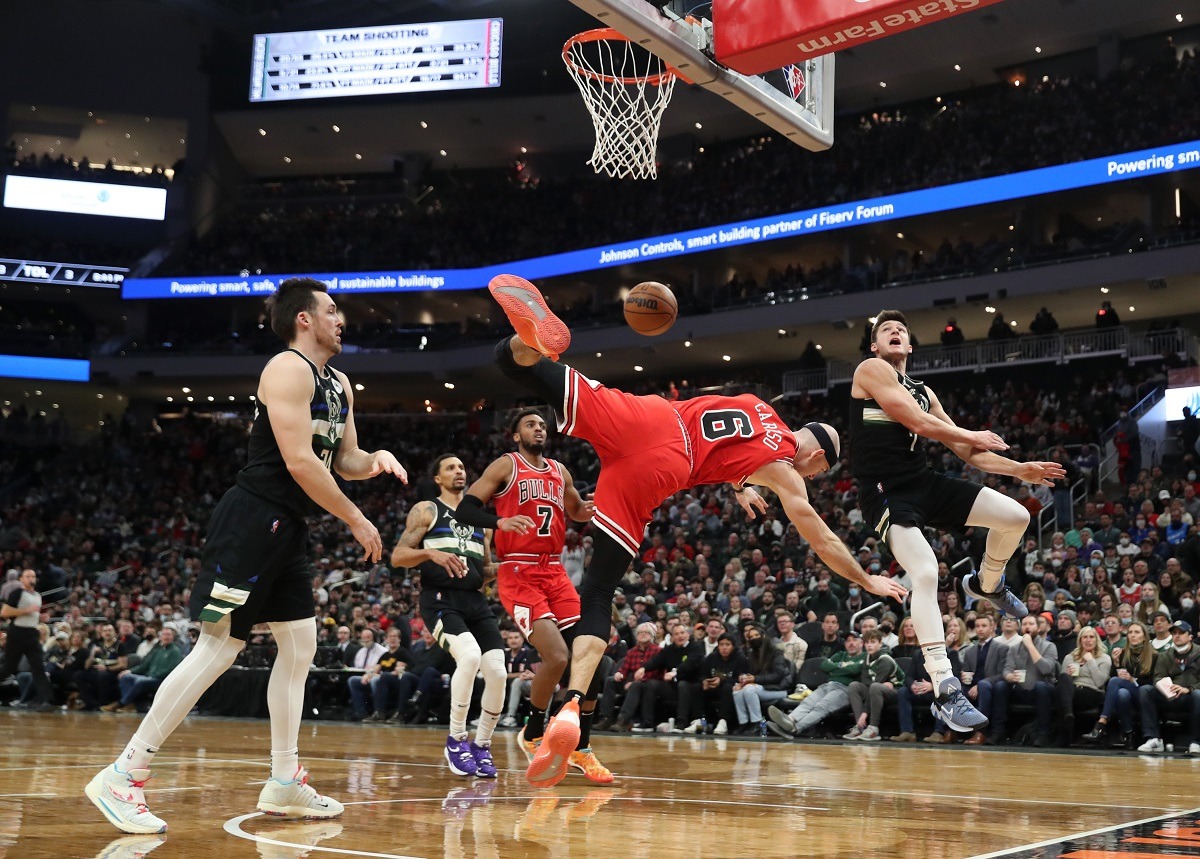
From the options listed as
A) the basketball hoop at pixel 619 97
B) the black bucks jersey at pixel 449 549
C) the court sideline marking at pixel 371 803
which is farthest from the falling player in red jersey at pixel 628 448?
the basketball hoop at pixel 619 97

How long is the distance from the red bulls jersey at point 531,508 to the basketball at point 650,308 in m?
1.59

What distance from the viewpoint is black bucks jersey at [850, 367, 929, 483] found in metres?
7.06

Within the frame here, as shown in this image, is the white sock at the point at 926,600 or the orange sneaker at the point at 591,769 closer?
the white sock at the point at 926,600

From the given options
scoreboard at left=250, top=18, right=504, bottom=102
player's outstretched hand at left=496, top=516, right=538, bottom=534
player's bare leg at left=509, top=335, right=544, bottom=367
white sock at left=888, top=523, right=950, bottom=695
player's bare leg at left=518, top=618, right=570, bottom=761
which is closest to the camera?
player's bare leg at left=509, top=335, right=544, bottom=367

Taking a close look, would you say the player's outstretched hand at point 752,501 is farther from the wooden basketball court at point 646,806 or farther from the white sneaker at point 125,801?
the white sneaker at point 125,801

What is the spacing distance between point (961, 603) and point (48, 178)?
3596 centimetres

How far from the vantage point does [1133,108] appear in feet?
93.1

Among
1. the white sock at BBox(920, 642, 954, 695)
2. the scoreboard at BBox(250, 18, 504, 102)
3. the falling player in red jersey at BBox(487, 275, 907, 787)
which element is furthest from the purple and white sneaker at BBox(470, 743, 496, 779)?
the scoreboard at BBox(250, 18, 504, 102)

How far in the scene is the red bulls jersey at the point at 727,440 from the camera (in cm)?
681

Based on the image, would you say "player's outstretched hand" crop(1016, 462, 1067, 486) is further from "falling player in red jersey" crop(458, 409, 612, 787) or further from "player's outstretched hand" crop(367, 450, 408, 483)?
"player's outstretched hand" crop(367, 450, 408, 483)

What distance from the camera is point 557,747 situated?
5.70 meters

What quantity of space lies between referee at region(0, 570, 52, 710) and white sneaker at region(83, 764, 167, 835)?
39.2 feet

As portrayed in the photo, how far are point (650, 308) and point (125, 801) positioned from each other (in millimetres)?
3976

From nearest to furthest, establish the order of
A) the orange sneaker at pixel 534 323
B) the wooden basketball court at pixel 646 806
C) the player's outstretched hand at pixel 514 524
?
the wooden basketball court at pixel 646 806 → the orange sneaker at pixel 534 323 → the player's outstretched hand at pixel 514 524
